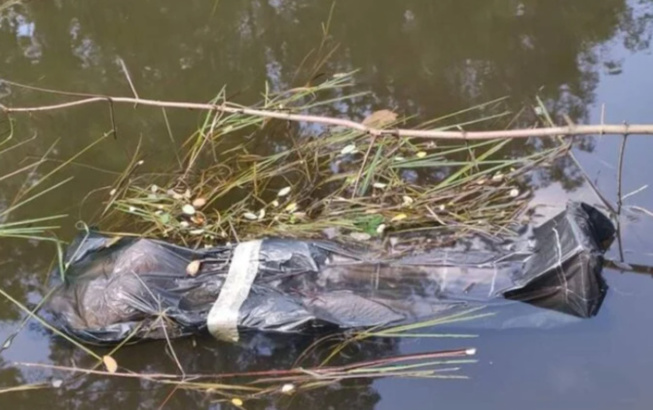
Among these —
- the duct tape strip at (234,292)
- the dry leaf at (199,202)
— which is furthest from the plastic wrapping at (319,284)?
the dry leaf at (199,202)

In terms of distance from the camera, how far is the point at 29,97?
12.9ft

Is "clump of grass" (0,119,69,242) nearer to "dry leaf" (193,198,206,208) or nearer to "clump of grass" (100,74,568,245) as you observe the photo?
"clump of grass" (100,74,568,245)

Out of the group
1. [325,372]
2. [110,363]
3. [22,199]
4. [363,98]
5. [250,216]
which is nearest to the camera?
[325,372]

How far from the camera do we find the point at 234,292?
2506 millimetres

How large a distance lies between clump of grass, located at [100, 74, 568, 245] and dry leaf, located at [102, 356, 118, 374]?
0.55m

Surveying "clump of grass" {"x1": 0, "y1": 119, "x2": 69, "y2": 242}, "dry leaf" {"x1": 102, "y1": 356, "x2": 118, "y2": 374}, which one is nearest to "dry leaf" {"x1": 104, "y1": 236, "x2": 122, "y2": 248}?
"clump of grass" {"x1": 0, "y1": 119, "x2": 69, "y2": 242}

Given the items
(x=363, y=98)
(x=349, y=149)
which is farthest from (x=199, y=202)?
(x=363, y=98)

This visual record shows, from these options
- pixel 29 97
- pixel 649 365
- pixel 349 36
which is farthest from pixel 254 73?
pixel 649 365

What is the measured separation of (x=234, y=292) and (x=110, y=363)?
467 mm

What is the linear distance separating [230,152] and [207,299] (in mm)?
935

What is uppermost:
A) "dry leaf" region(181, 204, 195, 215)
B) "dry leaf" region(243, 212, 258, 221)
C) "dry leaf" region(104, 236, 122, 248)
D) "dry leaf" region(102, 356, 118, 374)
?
"dry leaf" region(181, 204, 195, 215)

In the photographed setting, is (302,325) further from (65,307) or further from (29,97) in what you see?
(29,97)

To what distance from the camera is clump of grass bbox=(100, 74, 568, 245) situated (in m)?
2.76

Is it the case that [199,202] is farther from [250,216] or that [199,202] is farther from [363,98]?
[363,98]
